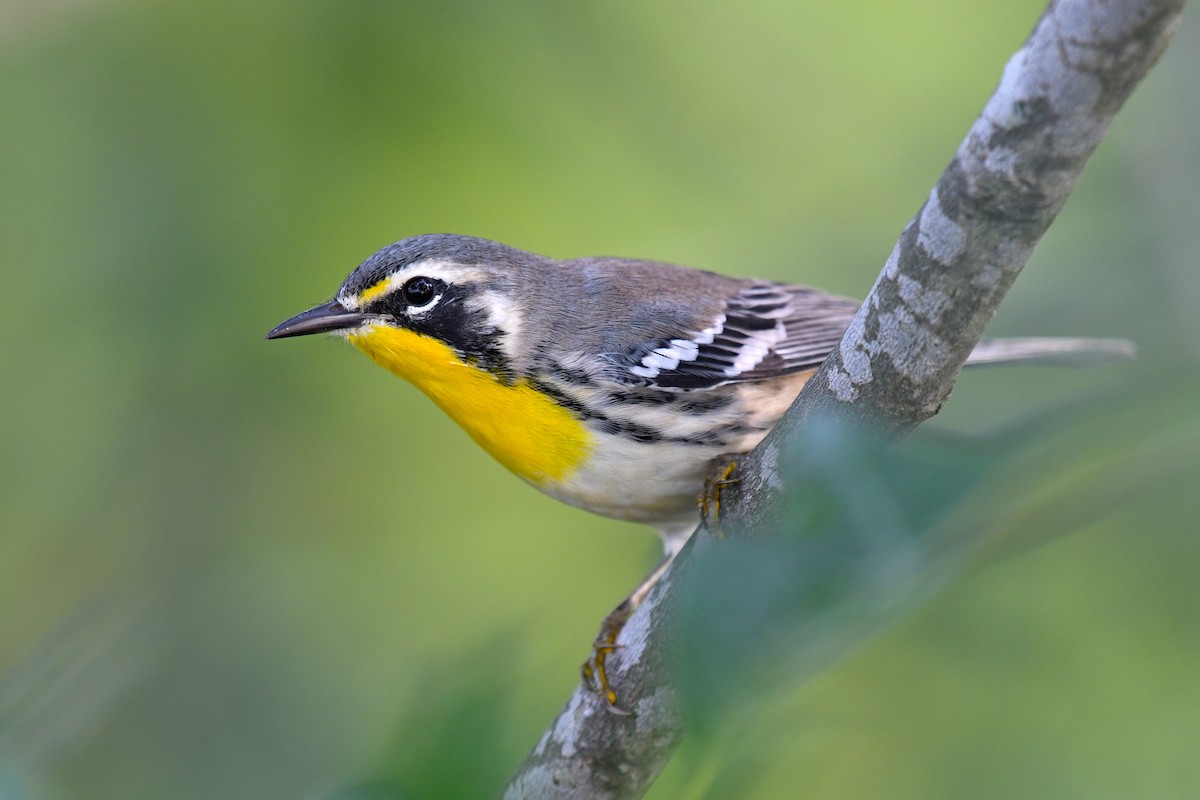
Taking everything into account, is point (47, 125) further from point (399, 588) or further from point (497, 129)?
point (399, 588)

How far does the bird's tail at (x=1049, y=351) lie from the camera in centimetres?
378

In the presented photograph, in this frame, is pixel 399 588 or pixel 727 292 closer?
pixel 727 292

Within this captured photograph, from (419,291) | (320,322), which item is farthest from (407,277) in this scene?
(320,322)

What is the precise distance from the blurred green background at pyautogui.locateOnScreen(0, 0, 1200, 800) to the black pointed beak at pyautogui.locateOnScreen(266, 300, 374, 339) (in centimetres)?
97

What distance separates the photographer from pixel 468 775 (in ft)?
5.79

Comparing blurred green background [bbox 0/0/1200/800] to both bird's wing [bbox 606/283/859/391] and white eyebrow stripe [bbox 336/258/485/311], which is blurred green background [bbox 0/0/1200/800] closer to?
bird's wing [bbox 606/283/859/391]

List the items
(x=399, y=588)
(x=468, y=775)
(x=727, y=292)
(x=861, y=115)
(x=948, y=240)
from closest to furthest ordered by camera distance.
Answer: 1. (x=468, y=775)
2. (x=948, y=240)
3. (x=727, y=292)
4. (x=399, y=588)
5. (x=861, y=115)

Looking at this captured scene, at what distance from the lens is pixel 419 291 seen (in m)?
3.78

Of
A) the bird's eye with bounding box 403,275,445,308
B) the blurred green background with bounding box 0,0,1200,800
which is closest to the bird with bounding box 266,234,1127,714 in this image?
the bird's eye with bounding box 403,275,445,308

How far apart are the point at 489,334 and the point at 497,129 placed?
2111 millimetres

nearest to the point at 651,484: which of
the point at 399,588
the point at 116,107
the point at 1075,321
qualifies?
the point at 1075,321

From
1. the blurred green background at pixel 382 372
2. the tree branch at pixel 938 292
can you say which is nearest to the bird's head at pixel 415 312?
the blurred green background at pixel 382 372

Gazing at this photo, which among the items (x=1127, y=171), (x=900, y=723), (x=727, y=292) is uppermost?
(x=1127, y=171)

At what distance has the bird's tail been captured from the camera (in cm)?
378
